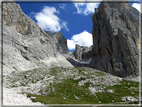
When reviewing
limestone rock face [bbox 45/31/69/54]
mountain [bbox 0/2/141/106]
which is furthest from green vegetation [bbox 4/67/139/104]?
limestone rock face [bbox 45/31/69/54]

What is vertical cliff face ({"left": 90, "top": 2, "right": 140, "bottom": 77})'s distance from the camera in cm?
8488

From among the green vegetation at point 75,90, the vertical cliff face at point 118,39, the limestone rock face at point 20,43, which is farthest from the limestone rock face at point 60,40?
the green vegetation at point 75,90

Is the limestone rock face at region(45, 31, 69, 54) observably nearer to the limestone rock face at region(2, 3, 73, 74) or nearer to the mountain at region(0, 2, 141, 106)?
the mountain at region(0, 2, 141, 106)

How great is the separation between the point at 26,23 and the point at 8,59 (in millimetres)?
43056

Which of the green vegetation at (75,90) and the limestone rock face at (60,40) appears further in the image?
the limestone rock face at (60,40)

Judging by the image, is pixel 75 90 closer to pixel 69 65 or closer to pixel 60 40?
pixel 69 65

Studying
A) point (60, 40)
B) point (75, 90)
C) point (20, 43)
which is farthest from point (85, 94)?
point (60, 40)

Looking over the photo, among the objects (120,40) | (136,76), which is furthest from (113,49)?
(136,76)

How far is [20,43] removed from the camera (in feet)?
242

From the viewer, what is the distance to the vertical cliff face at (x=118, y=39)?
84875mm

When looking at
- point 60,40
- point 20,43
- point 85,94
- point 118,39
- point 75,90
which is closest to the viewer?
point 85,94

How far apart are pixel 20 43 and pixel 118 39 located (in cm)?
8076

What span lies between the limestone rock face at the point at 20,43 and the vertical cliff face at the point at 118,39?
52.7 m

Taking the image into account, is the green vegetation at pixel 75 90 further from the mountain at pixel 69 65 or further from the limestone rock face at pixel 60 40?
the limestone rock face at pixel 60 40
